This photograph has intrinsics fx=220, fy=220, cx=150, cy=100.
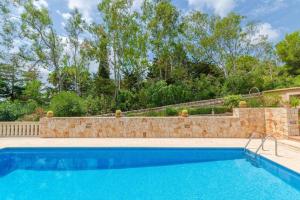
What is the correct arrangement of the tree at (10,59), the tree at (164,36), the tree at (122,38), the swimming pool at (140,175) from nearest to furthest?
the swimming pool at (140,175)
the tree at (10,59)
the tree at (122,38)
the tree at (164,36)

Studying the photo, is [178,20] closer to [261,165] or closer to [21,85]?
[21,85]

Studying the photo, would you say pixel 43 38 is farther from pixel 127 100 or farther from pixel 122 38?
pixel 127 100

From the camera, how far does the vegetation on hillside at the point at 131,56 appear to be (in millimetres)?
21953

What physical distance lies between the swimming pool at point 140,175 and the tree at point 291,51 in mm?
26357

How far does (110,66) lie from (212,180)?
20.4 m

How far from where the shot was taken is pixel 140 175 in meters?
5.23

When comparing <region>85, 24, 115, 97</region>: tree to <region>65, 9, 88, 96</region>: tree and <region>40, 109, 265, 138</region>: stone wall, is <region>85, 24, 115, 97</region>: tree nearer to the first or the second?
<region>65, 9, 88, 96</region>: tree

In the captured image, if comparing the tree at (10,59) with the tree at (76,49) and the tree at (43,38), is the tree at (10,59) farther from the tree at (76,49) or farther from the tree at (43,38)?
the tree at (76,49)

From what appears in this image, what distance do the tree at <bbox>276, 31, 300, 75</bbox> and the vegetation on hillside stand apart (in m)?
0.13

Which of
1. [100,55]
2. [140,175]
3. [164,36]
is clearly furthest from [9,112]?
[164,36]

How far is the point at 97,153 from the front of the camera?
7195 millimetres

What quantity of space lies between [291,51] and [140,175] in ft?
98.8

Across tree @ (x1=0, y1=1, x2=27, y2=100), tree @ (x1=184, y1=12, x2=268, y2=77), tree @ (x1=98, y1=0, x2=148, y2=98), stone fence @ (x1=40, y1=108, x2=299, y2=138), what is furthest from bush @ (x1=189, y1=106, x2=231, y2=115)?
tree @ (x1=0, y1=1, x2=27, y2=100)

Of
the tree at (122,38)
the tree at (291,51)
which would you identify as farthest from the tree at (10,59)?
the tree at (291,51)
